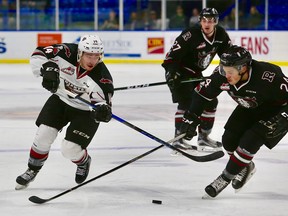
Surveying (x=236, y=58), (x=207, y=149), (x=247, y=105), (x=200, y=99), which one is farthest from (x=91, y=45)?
(x=207, y=149)

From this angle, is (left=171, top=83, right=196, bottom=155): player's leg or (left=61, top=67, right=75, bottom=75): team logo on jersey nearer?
(left=61, top=67, right=75, bottom=75): team logo on jersey

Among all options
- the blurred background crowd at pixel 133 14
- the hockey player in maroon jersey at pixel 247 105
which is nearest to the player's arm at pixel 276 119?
the hockey player in maroon jersey at pixel 247 105

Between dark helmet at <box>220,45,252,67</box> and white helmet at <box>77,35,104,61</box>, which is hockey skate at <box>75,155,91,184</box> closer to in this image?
white helmet at <box>77,35,104,61</box>

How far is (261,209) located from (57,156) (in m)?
1.96

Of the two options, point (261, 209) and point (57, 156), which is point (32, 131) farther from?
point (261, 209)

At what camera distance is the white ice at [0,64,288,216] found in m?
3.82

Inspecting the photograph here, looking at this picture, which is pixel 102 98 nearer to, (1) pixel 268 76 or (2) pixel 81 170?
(2) pixel 81 170

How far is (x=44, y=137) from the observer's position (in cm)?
423

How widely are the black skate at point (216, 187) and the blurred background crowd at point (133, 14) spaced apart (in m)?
9.96

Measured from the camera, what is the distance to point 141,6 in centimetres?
1441

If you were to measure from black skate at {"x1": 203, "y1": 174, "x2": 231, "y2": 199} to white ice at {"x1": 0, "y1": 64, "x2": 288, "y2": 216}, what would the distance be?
42 millimetres

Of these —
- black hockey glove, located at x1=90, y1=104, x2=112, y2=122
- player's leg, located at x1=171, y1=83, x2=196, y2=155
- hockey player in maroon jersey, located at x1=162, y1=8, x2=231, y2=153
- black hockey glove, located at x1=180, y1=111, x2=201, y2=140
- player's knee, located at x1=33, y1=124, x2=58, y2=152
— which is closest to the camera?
black hockey glove, located at x1=90, y1=104, x2=112, y2=122

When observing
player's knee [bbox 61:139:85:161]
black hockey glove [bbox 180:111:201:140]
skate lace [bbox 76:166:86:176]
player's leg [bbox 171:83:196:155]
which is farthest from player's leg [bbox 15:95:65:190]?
player's leg [bbox 171:83:196:155]

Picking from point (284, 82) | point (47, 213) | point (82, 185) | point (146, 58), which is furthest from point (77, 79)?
point (146, 58)
